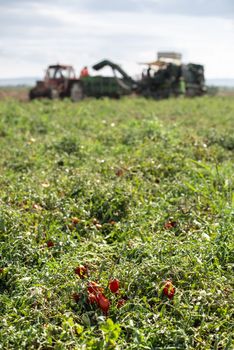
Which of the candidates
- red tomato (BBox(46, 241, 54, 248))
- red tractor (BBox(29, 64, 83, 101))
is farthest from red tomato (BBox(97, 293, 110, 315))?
red tractor (BBox(29, 64, 83, 101))

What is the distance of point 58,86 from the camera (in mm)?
20500

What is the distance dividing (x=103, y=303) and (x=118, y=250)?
751 millimetres

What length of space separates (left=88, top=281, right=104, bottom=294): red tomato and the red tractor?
17.1m

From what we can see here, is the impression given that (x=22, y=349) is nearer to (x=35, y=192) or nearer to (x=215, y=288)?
(x=215, y=288)

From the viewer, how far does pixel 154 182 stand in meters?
5.31

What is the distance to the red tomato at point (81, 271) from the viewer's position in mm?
2875

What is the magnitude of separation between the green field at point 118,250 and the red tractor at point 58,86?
1382 cm

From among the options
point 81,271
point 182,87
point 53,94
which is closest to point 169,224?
point 81,271

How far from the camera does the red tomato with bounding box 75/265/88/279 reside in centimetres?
288

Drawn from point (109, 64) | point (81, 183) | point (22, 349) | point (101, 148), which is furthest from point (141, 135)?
point (109, 64)

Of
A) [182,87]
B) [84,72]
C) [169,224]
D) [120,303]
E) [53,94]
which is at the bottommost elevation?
[120,303]

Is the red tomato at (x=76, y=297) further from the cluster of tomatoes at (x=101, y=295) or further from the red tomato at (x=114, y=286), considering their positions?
the red tomato at (x=114, y=286)

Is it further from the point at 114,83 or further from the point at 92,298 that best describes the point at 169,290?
the point at 114,83

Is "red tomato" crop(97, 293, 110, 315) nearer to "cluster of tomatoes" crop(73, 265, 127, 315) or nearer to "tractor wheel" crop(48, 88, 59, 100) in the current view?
"cluster of tomatoes" crop(73, 265, 127, 315)
